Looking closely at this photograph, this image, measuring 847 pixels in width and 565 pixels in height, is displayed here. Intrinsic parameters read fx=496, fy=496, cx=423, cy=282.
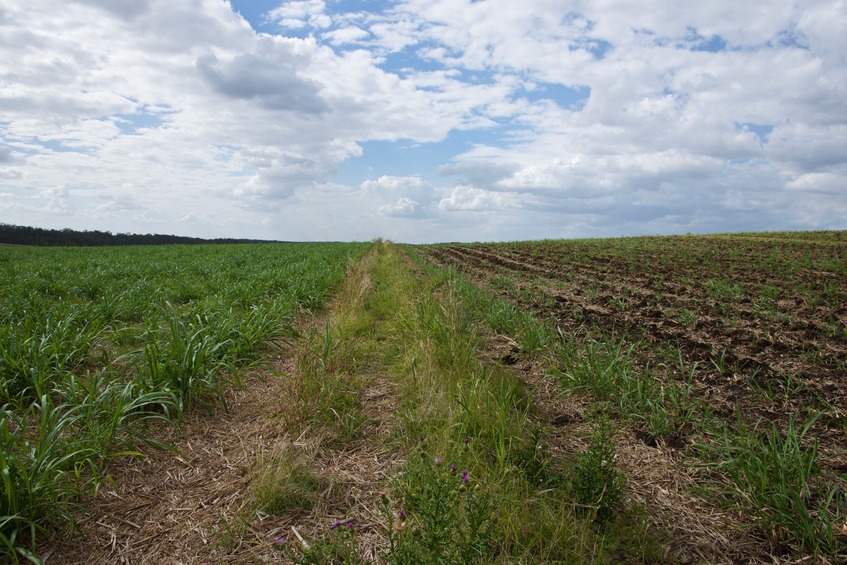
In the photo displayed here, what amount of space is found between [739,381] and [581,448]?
86.8 inches

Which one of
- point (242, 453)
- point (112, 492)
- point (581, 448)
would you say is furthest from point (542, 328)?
point (112, 492)

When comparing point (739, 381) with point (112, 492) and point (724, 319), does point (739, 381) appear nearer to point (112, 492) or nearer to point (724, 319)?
point (724, 319)

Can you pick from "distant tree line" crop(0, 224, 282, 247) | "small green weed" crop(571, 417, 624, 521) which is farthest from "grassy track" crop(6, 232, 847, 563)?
"distant tree line" crop(0, 224, 282, 247)

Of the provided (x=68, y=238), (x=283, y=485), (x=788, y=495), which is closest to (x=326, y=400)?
(x=283, y=485)

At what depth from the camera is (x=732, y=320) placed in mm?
7223

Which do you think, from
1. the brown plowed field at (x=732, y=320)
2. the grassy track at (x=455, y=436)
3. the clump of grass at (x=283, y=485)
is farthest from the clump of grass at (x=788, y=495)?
the clump of grass at (x=283, y=485)

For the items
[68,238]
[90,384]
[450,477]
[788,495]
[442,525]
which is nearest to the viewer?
[442,525]

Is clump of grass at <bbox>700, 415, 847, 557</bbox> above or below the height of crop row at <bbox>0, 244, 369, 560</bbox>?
Result: below

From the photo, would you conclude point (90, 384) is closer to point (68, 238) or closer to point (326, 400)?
point (326, 400)

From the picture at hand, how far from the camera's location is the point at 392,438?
3.84m

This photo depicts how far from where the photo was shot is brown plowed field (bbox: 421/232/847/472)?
442cm

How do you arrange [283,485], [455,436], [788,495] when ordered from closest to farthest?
[788,495]
[283,485]
[455,436]

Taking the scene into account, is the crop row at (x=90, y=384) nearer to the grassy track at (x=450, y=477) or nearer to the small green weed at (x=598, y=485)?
the grassy track at (x=450, y=477)

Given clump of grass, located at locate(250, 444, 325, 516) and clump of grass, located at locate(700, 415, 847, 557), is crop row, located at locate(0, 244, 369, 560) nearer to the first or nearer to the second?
clump of grass, located at locate(250, 444, 325, 516)
